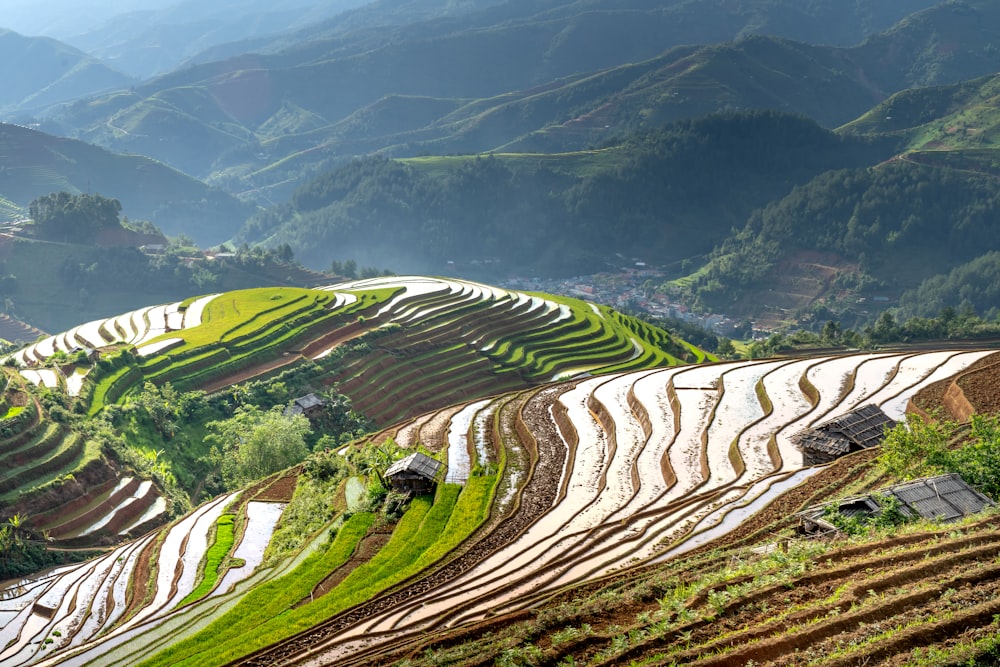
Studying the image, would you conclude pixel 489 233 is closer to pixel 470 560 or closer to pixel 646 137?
pixel 646 137

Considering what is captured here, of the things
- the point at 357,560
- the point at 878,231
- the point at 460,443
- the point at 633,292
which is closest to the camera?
the point at 357,560

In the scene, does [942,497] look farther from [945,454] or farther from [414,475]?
[414,475]

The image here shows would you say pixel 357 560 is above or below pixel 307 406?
below

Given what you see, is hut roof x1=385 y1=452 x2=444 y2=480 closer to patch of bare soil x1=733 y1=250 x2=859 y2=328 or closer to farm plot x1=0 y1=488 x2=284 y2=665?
farm plot x1=0 y1=488 x2=284 y2=665

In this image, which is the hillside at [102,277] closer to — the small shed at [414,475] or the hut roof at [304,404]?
the hut roof at [304,404]

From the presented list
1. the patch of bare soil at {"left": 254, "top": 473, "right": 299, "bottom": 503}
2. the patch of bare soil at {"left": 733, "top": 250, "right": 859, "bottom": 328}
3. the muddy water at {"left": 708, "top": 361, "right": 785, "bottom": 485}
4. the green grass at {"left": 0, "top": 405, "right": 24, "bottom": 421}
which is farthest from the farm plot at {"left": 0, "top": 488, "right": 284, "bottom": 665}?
the patch of bare soil at {"left": 733, "top": 250, "right": 859, "bottom": 328}

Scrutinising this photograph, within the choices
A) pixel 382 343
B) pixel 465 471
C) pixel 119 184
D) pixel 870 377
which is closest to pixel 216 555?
pixel 465 471

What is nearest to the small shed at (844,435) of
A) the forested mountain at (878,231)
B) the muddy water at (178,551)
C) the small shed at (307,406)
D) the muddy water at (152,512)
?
the muddy water at (178,551)

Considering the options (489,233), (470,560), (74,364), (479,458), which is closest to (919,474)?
(470,560)
